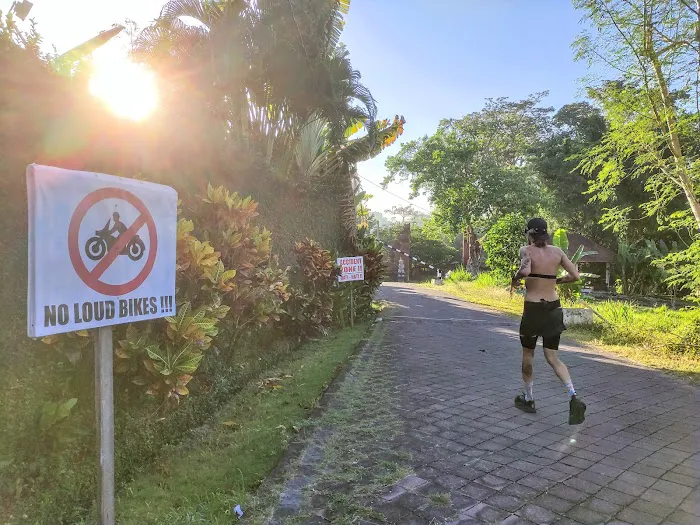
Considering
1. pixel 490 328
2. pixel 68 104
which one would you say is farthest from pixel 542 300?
pixel 490 328

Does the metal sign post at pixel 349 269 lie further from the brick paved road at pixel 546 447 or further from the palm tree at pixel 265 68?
Answer: the brick paved road at pixel 546 447

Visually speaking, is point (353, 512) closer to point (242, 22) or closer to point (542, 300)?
point (542, 300)

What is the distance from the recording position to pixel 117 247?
227 cm

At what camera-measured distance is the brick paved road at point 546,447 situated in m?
3.02

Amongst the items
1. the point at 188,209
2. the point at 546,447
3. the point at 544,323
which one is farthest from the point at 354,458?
the point at 188,209

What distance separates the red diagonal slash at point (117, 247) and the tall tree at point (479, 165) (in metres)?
26.6

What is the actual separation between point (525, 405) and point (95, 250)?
434cm

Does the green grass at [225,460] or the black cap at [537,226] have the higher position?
the black cap at [537,226]

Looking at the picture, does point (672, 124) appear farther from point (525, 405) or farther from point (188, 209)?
point (188, 209)

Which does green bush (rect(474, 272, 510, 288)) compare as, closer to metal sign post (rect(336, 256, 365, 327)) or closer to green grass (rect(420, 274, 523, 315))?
green grass (rect(420, 274, 523, 315))

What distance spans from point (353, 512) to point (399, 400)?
2.41 metres

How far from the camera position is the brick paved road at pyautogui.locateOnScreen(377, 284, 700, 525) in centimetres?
302

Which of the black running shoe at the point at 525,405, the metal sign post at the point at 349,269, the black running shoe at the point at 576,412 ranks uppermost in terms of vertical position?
the metal sign post at the point at 349,269

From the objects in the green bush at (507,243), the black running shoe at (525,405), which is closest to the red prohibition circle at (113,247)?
the black running shoe at (525,405)
